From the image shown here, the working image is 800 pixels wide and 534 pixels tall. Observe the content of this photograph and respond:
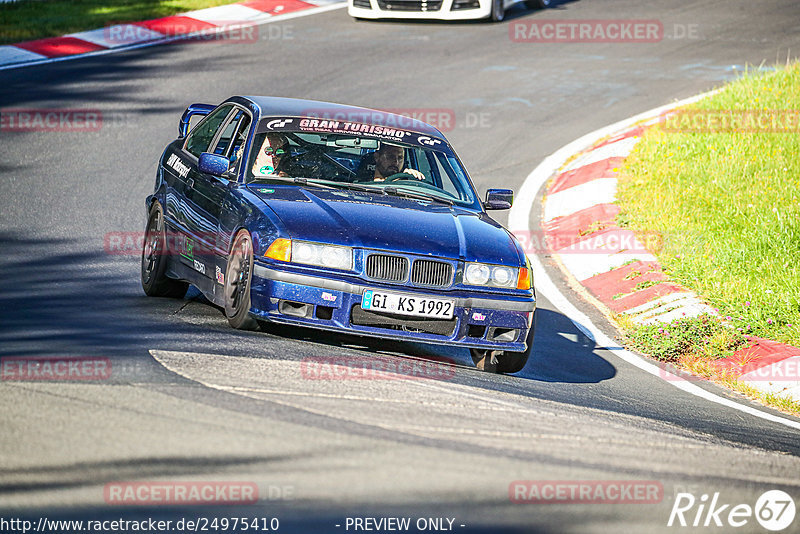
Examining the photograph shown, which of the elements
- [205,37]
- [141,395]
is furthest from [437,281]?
[205,37]

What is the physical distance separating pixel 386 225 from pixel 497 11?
15.1 m

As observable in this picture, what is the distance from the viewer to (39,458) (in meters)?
4.69

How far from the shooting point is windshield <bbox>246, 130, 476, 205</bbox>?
802cm

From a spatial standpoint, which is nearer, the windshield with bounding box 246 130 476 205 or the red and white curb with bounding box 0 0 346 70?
the windshield with bounding box 246 130 476 205

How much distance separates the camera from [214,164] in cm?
790

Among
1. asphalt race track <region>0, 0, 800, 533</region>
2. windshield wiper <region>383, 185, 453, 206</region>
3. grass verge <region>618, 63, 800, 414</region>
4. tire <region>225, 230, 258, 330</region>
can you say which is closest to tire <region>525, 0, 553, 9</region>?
grass verge <region>618, 63, 800, 414</region>

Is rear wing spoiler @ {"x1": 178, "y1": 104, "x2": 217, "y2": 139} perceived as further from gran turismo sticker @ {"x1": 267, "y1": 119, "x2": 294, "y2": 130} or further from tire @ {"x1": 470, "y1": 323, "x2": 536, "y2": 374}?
tire @ {"x1": 470, "y1": 323, "x2": 536, "y2": 374}

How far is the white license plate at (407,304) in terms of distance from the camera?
688cm

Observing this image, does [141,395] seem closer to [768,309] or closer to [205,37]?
[768,309]
